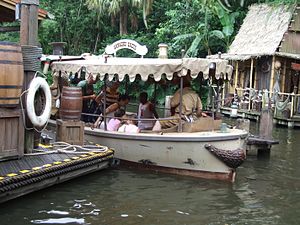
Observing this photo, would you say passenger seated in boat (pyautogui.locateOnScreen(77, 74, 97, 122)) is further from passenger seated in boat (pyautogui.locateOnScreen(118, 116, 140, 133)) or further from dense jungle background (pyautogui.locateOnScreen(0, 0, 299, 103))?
dense jungle background (pyautogui.locateOnScreen(0, 0, 299, 103))

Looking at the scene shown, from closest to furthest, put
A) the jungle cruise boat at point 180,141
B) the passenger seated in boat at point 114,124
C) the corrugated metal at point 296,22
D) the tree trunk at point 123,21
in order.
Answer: the jungle cruise boat at point 180,141
the passenger seated in boat at point 114,124
the corrugated metal at point 296,22
the tree trunk at point 123,21

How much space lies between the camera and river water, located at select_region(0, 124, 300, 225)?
7.82 m

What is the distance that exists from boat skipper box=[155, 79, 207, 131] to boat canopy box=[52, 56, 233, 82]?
0.64 metres

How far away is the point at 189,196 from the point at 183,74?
8.52ft

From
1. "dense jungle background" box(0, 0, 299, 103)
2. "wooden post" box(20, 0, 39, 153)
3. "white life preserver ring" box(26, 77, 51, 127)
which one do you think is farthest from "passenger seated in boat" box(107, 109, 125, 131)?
"dense jungle background" box(0, 0, 299, 103)

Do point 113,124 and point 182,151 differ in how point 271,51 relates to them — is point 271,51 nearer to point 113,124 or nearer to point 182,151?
point 113,124

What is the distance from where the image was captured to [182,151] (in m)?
10.2

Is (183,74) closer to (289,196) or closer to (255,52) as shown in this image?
(289,196)

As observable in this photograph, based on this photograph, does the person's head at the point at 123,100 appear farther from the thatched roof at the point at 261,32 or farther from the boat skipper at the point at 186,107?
the thatched roof at the point at 261,32

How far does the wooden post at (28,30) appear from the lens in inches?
355

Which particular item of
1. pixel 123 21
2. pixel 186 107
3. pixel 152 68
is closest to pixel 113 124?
pixel 186 107

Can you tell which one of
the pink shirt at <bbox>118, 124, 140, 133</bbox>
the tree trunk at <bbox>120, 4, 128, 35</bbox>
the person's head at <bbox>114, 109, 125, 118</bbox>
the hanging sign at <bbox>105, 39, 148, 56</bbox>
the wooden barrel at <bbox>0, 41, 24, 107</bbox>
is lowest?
the pink shirt at <bbox>118, 124, 140, 133</bbox>

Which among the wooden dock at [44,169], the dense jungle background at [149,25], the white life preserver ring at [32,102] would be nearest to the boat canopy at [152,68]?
the wooden dock at [44,169]

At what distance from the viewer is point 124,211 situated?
26.7 ft
